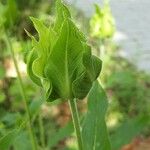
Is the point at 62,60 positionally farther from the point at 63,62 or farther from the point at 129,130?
the point at 129,130

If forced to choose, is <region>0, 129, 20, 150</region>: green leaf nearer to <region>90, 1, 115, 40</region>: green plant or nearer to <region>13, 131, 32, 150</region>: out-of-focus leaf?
<region>13, 131, 32, 150</region>: out-of-focus leaf

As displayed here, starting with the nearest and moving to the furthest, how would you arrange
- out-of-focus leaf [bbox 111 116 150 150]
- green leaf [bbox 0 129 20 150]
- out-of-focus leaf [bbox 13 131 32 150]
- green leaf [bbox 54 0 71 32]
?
green leaf [bbox 54 0 71 32] → green leaf [bbox 0 129 20 150] → out-of-focus leaf [bbox 111 116 150 150] → out-of-focus leaf [bbox 13 131 32 150]

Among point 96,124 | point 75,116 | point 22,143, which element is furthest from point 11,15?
point 75,116

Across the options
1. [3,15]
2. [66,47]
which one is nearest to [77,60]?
[66,47]

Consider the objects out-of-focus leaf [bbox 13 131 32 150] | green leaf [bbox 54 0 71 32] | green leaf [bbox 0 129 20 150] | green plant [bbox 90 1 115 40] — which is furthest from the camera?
green plant [bbox 90 1 115 40]

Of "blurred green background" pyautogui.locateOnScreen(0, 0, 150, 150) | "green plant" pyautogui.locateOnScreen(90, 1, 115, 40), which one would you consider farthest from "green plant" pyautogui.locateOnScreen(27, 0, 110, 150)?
"green plant" pyautogui.locateOnScreen(90, 1, 115, 40)

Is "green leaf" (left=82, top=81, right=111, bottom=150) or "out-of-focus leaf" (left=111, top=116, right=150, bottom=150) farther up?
"green leaf" (left=82, top=81, right=111, bottom=150)
